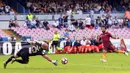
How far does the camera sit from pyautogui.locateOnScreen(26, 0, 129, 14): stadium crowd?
42.1 m

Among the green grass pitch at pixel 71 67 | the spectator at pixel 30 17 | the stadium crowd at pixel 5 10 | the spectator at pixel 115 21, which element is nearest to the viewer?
the green grass pitch at pixel 71 67

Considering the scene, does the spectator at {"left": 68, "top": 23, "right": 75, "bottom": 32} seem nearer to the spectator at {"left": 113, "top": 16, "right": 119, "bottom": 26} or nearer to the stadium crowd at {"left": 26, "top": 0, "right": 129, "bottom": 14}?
the stadium crowd at {"left": 26, "top": 0, "right": 129, "bottom": 14}

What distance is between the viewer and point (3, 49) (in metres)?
30.1

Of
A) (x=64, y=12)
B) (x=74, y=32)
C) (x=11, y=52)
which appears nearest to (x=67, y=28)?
(x=74, y=32)

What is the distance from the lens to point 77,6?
143ft

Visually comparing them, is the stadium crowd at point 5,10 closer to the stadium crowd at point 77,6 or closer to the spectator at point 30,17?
the spectator at point 30,17

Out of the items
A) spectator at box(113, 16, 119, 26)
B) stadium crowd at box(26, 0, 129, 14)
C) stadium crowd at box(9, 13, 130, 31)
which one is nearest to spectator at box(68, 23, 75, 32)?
stadium crowd at box(9, 13, 130, 31)

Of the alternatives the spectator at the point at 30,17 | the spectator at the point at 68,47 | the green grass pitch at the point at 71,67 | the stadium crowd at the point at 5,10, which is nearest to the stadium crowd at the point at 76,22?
the spectator at the point at 30,17

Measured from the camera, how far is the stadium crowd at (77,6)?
42.1 metres

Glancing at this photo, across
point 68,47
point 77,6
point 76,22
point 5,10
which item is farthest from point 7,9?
point 68,47

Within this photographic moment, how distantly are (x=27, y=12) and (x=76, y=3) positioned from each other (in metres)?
5.95

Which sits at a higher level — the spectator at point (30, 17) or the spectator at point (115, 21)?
the spectator at point (30, 17)

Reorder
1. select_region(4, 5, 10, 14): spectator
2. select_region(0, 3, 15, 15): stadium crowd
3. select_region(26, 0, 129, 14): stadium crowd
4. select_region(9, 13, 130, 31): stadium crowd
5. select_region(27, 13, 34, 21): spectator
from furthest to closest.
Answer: select_region(26, 0, 129, 14): stadium crowd < select_region(4, 5, 10, 14): spectator < select_region(0, 3, 15, 15): stadium crowd < select_region(27, 13, 34, 21): spectator < select_region(9, 13, 130, 31): stadium crowd

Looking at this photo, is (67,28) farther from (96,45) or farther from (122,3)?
(122,3)
